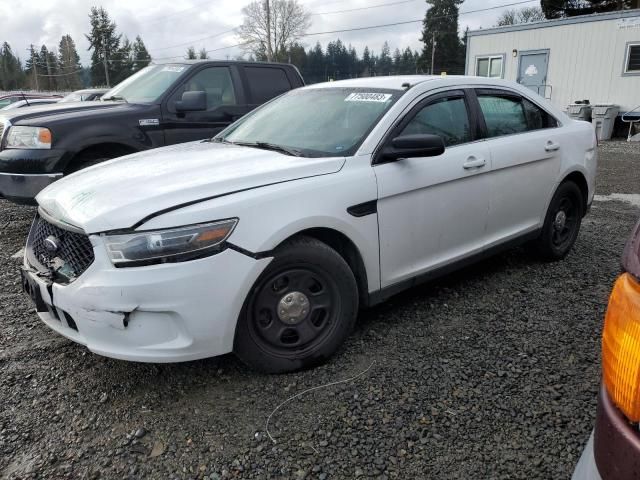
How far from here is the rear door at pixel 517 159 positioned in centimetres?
388

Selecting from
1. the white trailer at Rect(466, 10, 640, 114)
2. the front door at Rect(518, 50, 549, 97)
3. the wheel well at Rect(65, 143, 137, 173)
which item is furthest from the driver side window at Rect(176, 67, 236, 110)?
the front door at Rect(518, 50, 549, 97)

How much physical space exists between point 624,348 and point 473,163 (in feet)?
8.55

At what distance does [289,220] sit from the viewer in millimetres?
2689

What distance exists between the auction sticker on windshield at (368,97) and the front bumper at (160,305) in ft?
4.89

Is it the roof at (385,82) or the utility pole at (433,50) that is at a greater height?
the utility pole at (433,50)

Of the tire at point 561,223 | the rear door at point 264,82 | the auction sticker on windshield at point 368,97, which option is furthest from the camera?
the rear door at point 264,82

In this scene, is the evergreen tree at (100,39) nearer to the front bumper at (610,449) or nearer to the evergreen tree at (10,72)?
the evergreen tree at (10,72)

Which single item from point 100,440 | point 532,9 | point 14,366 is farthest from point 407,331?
point 532,9

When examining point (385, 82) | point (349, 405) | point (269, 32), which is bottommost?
point (349, 405)

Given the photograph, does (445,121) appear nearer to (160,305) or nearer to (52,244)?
(160,305)

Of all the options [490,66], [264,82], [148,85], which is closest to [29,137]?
[148,85]

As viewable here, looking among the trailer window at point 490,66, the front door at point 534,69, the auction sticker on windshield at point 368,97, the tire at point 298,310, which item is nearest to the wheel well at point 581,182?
the auction sticker on windshield at point 368,97

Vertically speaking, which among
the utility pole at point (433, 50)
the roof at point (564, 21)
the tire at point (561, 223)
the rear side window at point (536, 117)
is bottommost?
the tire at point (561, 223)

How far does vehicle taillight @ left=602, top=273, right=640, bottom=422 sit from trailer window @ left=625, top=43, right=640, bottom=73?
662 inches
